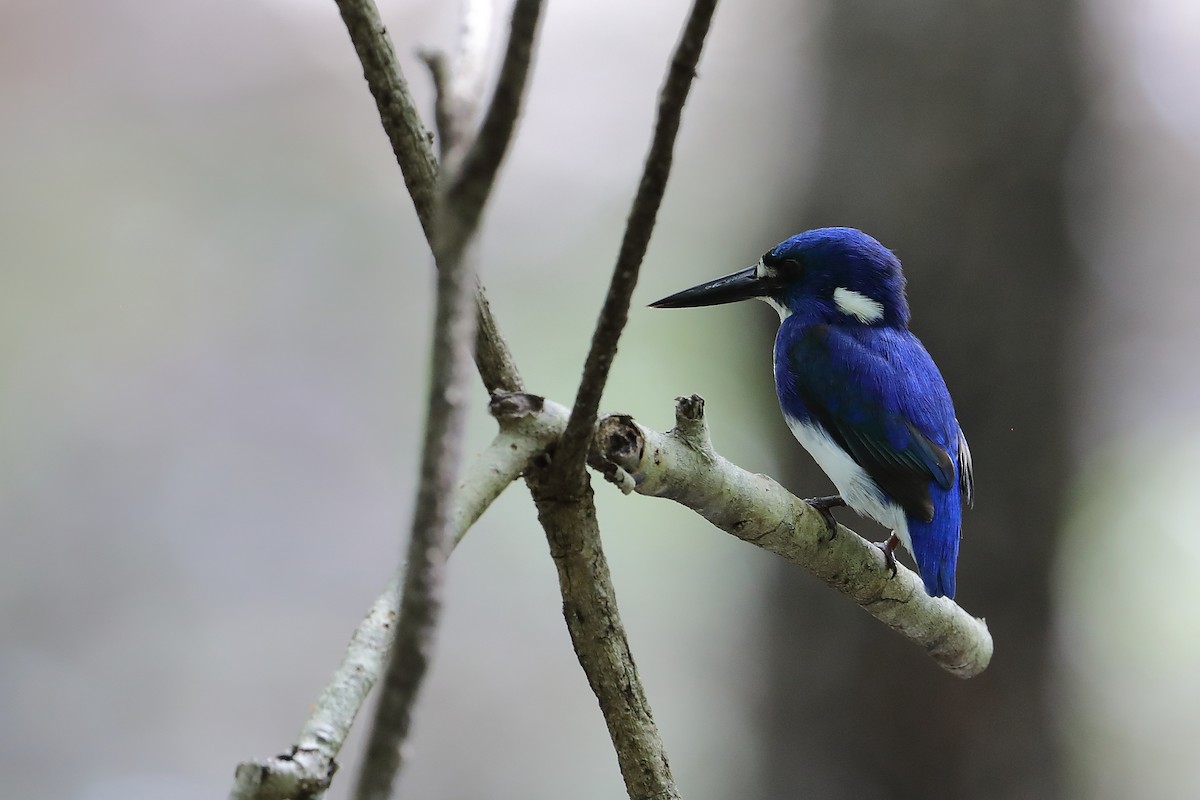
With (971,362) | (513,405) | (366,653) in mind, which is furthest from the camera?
(971,362)

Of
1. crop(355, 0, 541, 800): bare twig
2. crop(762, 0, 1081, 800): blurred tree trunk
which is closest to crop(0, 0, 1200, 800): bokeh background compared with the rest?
crop(762, 0, 1081, 800): blurred tree trunk

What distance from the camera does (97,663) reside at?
3301 mm

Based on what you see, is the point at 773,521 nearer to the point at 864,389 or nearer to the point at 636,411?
the point at 864,389

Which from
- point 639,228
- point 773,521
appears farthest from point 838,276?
point 639,228

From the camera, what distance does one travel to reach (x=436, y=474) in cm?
54

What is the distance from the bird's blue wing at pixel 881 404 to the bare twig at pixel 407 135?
2.42 feet

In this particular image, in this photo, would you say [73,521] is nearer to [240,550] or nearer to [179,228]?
[240,550]

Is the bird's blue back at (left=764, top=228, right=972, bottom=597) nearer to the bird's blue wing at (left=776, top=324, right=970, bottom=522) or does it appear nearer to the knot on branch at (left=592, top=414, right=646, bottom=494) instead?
the bird's blue wing at (left=776, top=324, right=970, bottom=522)

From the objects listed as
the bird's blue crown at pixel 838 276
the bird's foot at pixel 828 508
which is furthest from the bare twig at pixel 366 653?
the bird's blue crown at pixel 838 276

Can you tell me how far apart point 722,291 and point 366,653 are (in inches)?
44.8

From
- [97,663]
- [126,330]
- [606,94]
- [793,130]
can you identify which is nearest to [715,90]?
[606,94]

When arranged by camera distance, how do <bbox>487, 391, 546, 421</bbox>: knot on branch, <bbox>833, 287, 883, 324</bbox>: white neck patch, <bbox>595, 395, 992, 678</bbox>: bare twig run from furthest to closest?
<bbox>833, 287, 883, 324</bbox>: white neck patch, <bbox>595, 395, 992, 678</bbox>: bare twig, <bbox>487, 391, 546, 421</bbox>: knot on branch

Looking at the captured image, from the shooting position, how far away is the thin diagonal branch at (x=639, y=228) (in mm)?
710

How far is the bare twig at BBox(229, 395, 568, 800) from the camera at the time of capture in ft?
2.00
